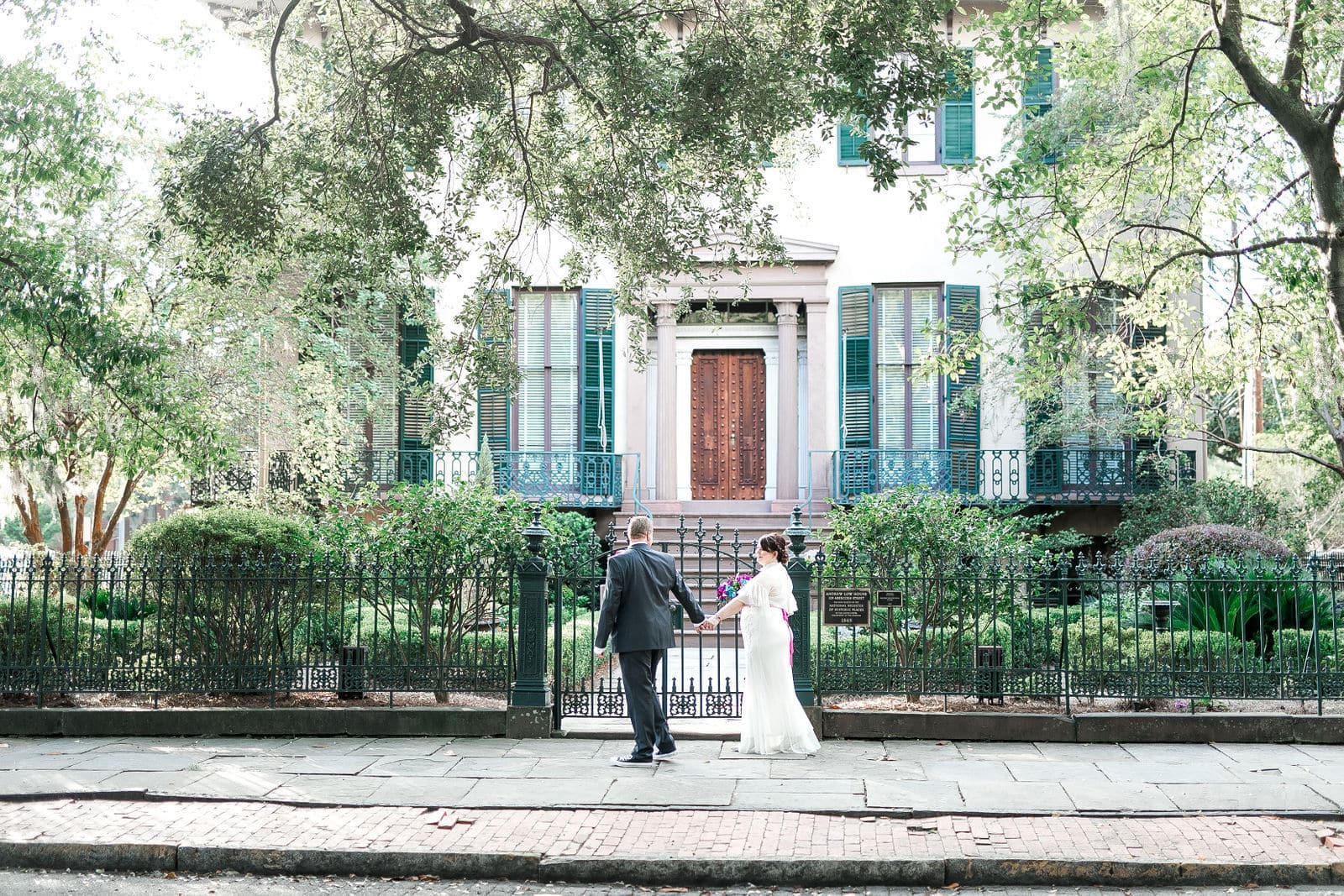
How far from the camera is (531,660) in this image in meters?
9.77

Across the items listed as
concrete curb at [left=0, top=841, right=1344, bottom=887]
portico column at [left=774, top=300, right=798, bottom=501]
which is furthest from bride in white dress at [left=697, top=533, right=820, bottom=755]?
portico column at [left=774, top=300, right=798, bottom=501]

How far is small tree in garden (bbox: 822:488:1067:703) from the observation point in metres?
10.1

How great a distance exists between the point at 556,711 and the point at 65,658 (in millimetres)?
4568

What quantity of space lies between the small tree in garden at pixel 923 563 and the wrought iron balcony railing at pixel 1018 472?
734 centimetres

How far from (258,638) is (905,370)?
39.4 feet

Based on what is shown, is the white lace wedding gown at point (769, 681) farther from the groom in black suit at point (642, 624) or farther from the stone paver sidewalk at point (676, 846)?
the stone paver sidewalk at point (676, 846)

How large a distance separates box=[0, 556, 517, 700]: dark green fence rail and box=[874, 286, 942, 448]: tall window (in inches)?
405

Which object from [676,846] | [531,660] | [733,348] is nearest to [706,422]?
[733,348]

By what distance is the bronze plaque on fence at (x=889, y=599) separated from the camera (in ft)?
32.8

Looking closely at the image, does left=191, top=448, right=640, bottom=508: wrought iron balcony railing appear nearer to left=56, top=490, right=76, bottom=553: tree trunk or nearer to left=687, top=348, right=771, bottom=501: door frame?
left=687, top=348, right=771, bottom=501: door frame

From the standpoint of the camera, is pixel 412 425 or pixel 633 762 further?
pixel 412 425

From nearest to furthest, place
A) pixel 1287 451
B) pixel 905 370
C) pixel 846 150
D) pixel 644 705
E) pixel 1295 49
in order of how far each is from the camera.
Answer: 1. pixel 644 705
2. pixel 1295 49
3. pixel 1287 451
4. pixel 905 370
5. pixel 846 150

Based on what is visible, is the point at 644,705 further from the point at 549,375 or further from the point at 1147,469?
the point at 1147,469

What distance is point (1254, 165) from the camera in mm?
13227
